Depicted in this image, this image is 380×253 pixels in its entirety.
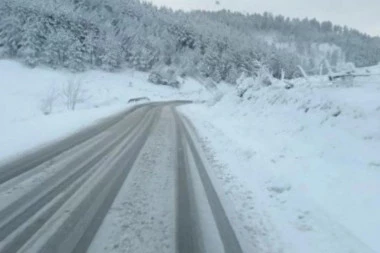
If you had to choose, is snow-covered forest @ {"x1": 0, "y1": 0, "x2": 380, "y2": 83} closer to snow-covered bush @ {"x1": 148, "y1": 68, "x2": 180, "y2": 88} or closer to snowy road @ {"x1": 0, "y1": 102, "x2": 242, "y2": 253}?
snow-covered bush @ {"x1": 148, "y1": 68, "x2": 180, "y2": 88}

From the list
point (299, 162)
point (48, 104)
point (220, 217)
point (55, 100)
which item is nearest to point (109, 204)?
point (220, 217)

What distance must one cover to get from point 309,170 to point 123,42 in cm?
8819

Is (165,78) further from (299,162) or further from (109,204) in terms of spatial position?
(109,204)

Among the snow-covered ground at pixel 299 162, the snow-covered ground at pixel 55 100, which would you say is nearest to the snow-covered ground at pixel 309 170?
the snow-covered ground at pixel 299 162

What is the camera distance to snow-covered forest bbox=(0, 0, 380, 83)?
2783 inches

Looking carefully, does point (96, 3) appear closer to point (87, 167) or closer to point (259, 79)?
point (259, 79)

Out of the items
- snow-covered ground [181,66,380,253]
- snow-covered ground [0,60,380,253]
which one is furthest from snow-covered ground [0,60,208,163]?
snow-covered ground [181,66,380,253]

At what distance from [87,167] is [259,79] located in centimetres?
1926

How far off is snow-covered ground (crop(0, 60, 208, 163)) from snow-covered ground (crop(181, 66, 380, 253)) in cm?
578

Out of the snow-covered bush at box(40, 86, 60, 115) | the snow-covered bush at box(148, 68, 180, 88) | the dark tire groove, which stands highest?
the snow-covered bush at box(148, 68, 180, 88)

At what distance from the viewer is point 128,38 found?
310 feet

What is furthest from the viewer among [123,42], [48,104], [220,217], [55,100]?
[123,42]

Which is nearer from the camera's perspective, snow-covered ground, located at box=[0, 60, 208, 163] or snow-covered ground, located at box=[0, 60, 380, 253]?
snow-covered ground, located at box=[0, 60, 380, 253]

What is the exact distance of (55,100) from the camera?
48.1 meters
